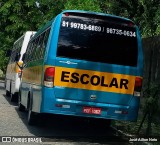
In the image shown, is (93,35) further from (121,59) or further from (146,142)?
(146,142)

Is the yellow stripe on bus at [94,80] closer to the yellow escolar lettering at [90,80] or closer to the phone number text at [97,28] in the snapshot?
the yellow escolar lettering at [90,80]

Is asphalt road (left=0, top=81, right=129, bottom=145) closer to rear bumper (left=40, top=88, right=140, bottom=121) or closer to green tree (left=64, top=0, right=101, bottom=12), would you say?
Result: rear bumper (left=40, top=88, right=140, bottom=121)

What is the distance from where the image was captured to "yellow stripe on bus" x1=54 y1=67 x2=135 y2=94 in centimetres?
944

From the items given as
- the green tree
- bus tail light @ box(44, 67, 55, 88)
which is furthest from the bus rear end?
the green tree

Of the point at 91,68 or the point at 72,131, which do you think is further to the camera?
the point at 72,131

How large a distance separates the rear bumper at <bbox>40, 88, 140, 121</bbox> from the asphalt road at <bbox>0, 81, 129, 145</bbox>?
59 centimetres

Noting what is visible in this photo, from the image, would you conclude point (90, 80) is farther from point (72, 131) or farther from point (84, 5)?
point (84, 5)

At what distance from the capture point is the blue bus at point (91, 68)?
9.46 m

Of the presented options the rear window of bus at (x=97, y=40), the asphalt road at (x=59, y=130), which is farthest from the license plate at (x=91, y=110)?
the rear window of bus at (x=97, y=40)

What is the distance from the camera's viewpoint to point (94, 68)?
9617 millimetres

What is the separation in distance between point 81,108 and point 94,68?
0.89m

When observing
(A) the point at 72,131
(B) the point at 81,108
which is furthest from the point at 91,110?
(A) the point at 72,131

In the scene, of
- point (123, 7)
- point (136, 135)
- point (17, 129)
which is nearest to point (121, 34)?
point (136, 135)

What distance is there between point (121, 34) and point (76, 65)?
49.2 inches
